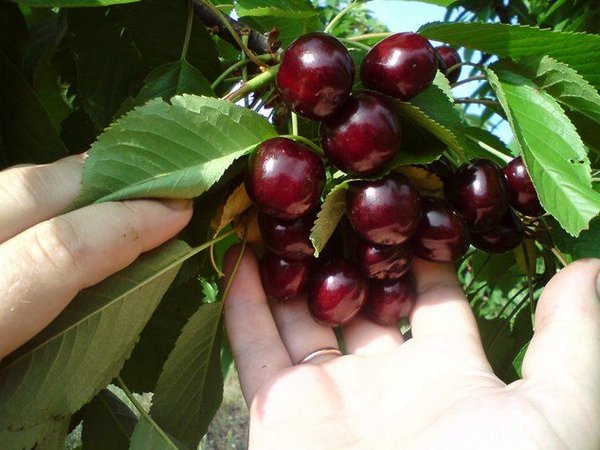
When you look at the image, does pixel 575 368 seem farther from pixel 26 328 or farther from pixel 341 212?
pixel 26 328

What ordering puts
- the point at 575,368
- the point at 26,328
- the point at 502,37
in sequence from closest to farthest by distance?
the point at 26,328, the point at 575,368, the point at 502,37

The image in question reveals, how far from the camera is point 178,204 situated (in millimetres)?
860

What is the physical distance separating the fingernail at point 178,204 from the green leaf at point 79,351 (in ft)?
0.22

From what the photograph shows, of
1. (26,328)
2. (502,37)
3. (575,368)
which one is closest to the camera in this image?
(26,328)

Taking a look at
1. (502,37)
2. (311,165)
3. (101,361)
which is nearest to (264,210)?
(311,165)

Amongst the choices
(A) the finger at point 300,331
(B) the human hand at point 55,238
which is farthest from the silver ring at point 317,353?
(B) the human hand at point 55,238

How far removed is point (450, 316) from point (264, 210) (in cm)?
38

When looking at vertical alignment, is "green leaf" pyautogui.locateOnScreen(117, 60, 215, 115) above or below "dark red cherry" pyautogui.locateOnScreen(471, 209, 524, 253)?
above

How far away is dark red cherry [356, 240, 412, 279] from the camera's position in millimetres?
932

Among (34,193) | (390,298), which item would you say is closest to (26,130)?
(34,193)

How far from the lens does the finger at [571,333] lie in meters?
0.86

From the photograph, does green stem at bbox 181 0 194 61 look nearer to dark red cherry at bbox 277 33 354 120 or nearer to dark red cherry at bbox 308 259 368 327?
dark red cherry at bbox 277 33 354 120

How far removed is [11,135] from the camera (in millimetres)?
A: 1040

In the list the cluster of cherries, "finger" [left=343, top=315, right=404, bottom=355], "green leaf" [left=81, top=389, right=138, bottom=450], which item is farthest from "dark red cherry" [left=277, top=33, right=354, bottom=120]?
"green leaf" [left=81, top=389, right=138, bottom=450]
